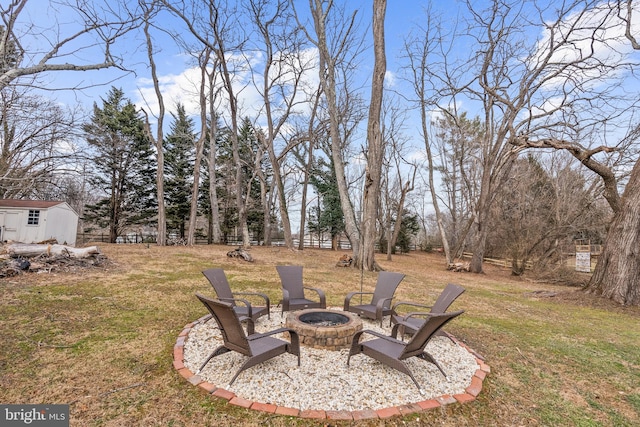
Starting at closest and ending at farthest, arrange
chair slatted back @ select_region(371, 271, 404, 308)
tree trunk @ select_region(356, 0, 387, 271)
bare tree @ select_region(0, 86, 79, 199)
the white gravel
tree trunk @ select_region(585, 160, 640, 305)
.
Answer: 1. the white gravel
2. chair slatted back @ select_region(371, 271, 404, 308)
3. tree trunk @ select_region(585, 160, 640, 305)
4. bare tree @ select_region(0, 86, 79, 199)
5. tree trunk @ select_region(356, 0, 387, 271)

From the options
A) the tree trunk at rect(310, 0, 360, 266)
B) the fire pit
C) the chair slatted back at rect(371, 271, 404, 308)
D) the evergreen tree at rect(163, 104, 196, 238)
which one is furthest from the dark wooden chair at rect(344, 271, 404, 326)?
the evergreen tree at rect(163, 104, 196, 238)

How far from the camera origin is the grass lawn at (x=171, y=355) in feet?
8.05

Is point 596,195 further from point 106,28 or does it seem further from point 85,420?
point 106,28

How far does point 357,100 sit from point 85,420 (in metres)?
19.3

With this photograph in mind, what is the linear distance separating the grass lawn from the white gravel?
8.2 inches

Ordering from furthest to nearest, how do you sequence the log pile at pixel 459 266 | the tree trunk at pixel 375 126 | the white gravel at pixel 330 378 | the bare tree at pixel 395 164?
the bare tree at pixel 395 164 → the log pile at pixel 459 266 → the tree trunk at pixel 375 126 → the white gravel at pixel 330 378

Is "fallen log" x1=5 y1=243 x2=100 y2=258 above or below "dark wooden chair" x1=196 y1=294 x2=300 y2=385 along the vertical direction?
above

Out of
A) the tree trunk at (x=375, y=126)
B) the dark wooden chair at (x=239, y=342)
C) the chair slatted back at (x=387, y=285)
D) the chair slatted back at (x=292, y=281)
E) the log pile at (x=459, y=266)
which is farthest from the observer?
the log pile at (x=459, y=266)

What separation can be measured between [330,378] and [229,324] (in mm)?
1169

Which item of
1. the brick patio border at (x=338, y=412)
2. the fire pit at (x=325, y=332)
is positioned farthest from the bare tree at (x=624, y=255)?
the fire pit at (x=325, y=332)

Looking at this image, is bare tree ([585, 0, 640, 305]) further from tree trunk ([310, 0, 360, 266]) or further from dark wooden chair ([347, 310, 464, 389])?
dark wooden chair ([347, 310, 464, 389])

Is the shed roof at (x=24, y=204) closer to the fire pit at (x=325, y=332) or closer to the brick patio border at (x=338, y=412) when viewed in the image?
the brick patio border at (x=338, y=412)

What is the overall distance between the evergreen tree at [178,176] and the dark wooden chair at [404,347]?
22.6m

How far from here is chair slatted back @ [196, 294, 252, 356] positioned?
268cm
